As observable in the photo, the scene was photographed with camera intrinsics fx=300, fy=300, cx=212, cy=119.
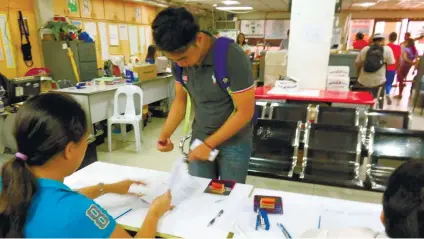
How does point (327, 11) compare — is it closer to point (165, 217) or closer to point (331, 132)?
point (331, 132)

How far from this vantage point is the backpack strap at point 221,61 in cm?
132

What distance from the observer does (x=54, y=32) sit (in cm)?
500

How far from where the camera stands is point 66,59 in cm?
498

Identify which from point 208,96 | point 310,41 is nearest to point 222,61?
point 208,96

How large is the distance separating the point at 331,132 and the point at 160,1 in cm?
623

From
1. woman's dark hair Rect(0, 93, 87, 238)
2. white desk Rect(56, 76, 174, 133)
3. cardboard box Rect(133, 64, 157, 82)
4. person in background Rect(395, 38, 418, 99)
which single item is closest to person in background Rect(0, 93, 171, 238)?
woman's dark hair Rect(0, 93, 87, 238)

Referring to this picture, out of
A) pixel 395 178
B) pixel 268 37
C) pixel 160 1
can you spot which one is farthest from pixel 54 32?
pixel 268 37

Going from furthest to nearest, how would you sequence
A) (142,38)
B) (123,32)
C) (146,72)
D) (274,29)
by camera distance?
(274,29) < (142,38) < (123,32) < (146,72)

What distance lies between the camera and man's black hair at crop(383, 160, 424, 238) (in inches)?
27.7

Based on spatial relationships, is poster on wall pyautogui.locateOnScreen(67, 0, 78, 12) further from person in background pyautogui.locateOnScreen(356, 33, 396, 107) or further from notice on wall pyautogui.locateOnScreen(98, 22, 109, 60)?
person in background pyautogui.locateOnScreen(356, 33, 396, 107)

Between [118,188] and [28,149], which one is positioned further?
[118,188]

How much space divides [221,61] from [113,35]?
20.8 ft

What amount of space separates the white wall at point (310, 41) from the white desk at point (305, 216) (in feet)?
8.80

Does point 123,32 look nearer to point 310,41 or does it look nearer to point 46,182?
point 310,41
